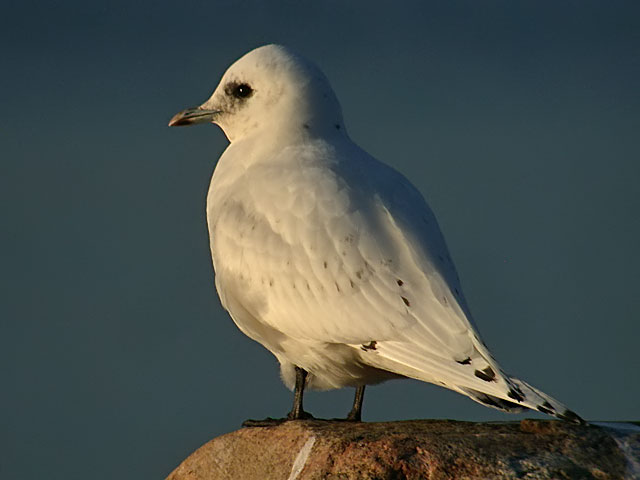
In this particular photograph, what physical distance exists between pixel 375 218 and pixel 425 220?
470 mm

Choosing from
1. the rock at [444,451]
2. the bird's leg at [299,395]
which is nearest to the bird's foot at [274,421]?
the bird's leg at [299,395]

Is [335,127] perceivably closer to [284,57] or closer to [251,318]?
[284,57]

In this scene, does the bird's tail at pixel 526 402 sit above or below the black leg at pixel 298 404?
above

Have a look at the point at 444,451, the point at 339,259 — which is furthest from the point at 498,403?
the point at 339,259

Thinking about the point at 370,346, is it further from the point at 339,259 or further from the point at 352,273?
the point at 339,259

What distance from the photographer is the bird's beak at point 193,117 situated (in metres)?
9.24

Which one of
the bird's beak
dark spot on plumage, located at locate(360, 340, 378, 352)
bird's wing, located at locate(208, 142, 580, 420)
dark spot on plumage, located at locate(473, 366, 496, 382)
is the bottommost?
dark spot on plumage, located at locate(473, 366, 496, 382)

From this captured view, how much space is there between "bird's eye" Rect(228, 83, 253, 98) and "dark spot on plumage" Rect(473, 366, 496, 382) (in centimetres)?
319

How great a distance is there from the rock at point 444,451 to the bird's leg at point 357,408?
1.83 feet

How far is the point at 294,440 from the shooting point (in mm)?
7270

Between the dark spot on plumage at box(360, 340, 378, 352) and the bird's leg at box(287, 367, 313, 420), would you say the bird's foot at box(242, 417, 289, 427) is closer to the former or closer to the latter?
the bird's leg at box(287, 367, 313, 420)

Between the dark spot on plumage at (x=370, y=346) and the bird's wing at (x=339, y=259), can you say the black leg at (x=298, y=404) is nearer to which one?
the bird's wing at (x=339, y=259)

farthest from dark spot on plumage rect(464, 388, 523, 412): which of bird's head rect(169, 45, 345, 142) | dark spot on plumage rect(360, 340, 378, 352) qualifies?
bird's head rect(169, 45, 345, 142)

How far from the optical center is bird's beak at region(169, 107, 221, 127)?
924 centimetres
